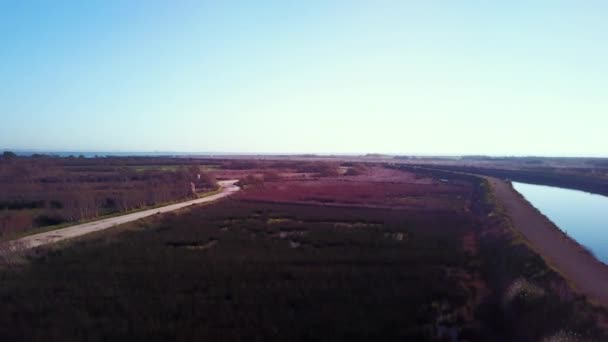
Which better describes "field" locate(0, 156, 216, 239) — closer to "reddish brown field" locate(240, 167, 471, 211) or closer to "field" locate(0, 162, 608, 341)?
"field" locate(0, 162, 608, 341)

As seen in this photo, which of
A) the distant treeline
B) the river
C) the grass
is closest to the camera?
the grass

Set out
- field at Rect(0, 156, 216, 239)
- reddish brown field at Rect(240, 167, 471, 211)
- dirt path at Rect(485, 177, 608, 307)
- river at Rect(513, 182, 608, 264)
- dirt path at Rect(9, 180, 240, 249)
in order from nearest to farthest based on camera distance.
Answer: dirt path at Rect(485, 177, 608, 307) → dirt path at Rect(9, 180, 240, 249) → river at Rect(513, 182, 608, 264) → field at Rect(0, 156, 216, 239) → reddish brown field at Rect(240, 167, 471, 211)

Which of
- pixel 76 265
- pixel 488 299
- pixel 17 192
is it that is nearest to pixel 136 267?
pixel 76 265

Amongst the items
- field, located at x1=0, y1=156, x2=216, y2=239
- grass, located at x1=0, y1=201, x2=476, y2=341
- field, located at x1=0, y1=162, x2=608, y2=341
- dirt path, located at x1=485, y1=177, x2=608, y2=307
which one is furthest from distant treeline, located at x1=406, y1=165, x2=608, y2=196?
field, located at x1=0, y1=156, x2=216, y2=239

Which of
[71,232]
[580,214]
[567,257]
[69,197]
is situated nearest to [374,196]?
[580,214]

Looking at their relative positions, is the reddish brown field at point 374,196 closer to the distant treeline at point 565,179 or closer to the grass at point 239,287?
the grass at point 239,287

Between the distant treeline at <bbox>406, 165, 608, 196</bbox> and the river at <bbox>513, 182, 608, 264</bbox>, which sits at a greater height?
the distant treeline at <bbox>406, 165, 608, 196</bbox>

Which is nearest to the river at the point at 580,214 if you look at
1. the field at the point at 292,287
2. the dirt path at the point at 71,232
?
the field at the point at 292,287
